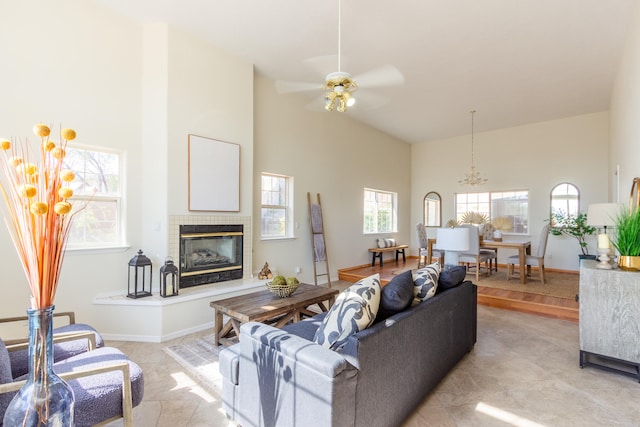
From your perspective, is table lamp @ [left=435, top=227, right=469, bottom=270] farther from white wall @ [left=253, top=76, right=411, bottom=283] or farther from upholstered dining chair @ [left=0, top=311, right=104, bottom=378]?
upholstered dining chair @ [left=0, top=311, right=104, bottom=378]

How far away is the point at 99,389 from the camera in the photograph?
1.62 metres

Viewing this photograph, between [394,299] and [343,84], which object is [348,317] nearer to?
[394,299]

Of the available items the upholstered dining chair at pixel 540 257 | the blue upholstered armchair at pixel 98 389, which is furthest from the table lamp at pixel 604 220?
the blue upholstered armchair at pixel 98 389

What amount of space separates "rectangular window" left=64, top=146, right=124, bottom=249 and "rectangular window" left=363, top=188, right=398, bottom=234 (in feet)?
16.4

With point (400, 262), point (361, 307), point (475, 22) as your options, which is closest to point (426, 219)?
point (400, 262)

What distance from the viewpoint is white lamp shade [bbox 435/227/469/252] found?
10.8ft

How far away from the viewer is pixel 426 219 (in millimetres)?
8844

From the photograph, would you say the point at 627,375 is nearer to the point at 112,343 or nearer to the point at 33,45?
the point at 112,343

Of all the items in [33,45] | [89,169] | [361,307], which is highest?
A: [33,45]

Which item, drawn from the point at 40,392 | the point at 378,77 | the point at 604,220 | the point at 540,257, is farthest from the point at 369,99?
the point at 40,392

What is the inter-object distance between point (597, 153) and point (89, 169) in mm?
8916

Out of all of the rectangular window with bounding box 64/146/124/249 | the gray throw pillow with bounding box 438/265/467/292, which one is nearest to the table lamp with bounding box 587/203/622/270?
the gray throw pillow with bounding box 438/265/467/292

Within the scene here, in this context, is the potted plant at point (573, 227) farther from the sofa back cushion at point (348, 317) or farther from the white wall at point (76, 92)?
the white wall at point (76, 92)

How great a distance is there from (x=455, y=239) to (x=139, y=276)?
11.9 ft
